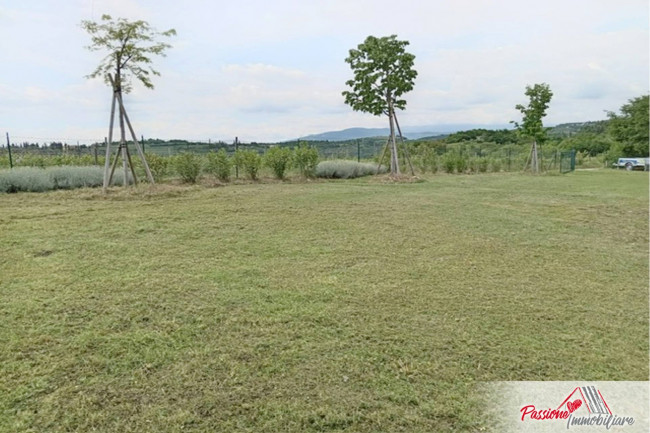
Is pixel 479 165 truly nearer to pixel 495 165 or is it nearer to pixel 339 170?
pixel 495 165

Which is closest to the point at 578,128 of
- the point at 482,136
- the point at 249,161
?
the point at 482,136

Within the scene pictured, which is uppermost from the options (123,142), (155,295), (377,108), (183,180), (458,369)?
(377,108)

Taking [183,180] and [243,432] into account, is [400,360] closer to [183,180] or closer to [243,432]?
[243,432]

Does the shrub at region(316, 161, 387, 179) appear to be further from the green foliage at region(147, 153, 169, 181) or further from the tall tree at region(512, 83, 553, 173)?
the tall tree at region(512, 83, 553, 173)

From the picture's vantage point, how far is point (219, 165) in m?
9.84

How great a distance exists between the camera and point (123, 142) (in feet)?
22.9

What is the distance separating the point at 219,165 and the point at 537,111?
13.3m

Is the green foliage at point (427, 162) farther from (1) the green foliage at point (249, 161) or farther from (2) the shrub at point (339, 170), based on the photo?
(1) the green foliage at point (249, 161)

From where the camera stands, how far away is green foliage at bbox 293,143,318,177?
1121 cm

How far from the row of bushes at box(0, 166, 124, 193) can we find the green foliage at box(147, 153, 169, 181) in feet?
2.50

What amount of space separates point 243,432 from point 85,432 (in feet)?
1.77

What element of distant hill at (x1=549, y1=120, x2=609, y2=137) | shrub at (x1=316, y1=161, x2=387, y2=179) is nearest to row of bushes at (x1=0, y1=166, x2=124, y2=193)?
shrub at (x1=316, y1=161, x2=387, y2=179)

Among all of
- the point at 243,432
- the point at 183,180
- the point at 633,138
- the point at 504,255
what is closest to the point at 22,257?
the point at 243,432

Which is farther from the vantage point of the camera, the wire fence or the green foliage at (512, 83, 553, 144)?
the green foliage at (512, 83, 553, 144)
